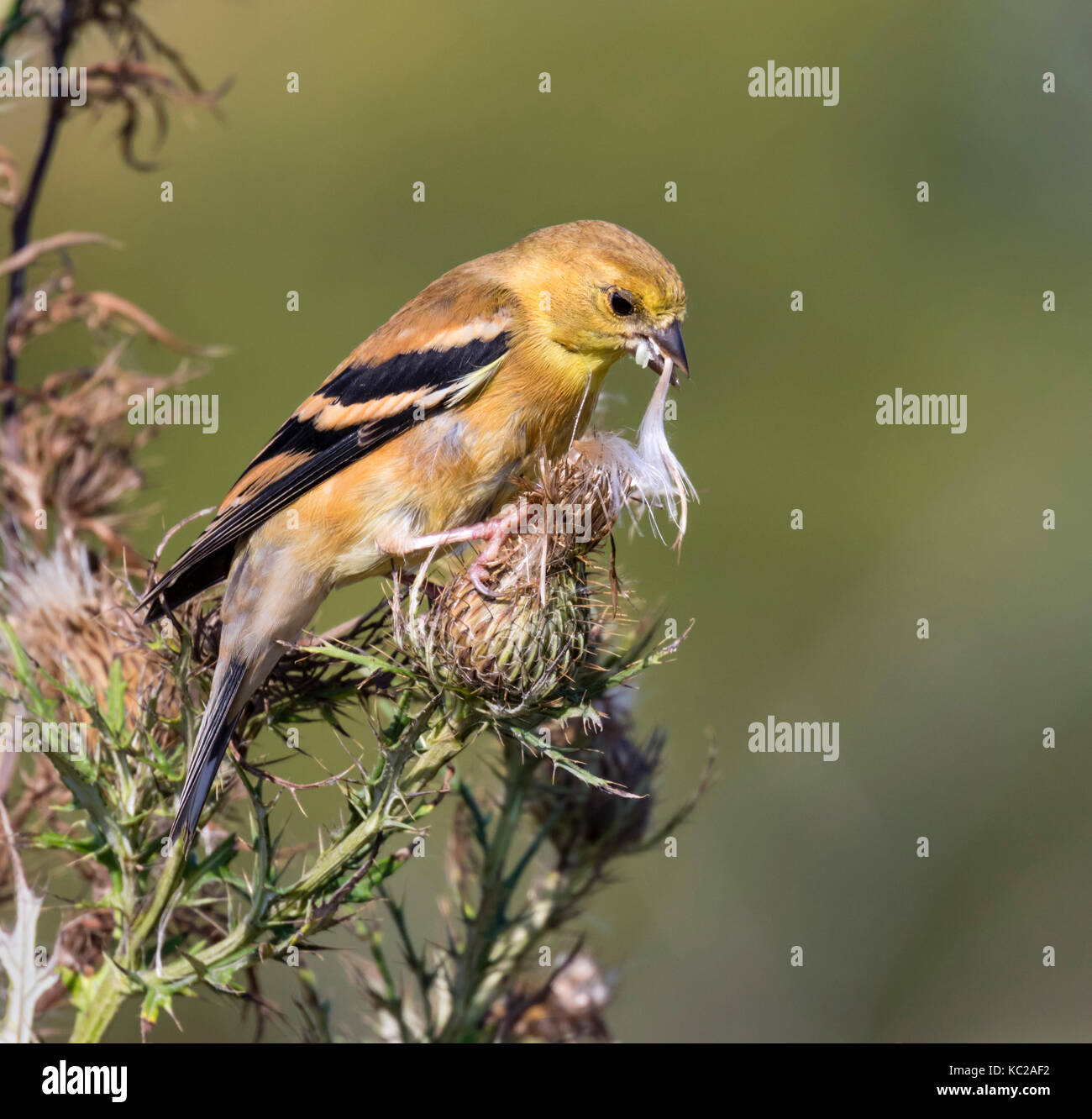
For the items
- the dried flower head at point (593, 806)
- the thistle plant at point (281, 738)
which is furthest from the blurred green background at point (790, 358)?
the thistle plant at point (281, 738)

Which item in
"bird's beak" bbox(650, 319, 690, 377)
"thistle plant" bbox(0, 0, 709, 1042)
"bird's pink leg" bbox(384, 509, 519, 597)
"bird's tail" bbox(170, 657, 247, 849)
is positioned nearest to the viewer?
"thistle plant" bbox(0, 0, 709, 1042)

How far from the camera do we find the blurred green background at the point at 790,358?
5859 mm

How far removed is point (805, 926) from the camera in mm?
5852

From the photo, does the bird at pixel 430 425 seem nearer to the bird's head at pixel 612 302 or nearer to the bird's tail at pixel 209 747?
the bird's head at pixel 612 302

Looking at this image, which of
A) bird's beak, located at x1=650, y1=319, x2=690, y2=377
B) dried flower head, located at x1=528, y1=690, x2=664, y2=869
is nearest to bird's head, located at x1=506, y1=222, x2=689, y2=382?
bird's beak, located at x1=650, y1=319, x2=690, y2=377

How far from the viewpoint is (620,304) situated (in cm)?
318

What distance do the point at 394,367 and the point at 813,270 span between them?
4934 millimetres

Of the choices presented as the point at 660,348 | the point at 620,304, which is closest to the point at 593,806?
the point at 660,348

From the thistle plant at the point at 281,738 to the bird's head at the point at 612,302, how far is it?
0.78 meters

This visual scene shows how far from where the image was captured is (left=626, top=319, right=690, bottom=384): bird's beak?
3.14 metres

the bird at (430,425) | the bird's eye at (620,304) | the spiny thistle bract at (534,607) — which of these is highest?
the bird's eye at (620,304)

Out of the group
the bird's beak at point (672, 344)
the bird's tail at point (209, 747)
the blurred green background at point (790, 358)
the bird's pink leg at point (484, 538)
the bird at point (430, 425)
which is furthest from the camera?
the blurred green background at point (790, 358)

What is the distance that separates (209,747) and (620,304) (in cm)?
167

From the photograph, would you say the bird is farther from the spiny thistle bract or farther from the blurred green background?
the blurred green background
